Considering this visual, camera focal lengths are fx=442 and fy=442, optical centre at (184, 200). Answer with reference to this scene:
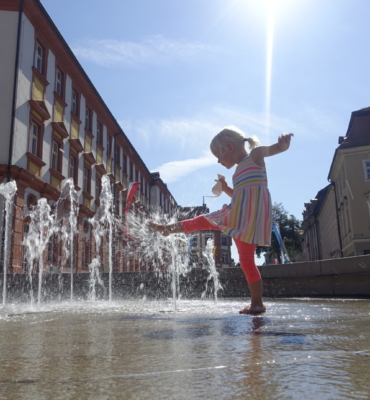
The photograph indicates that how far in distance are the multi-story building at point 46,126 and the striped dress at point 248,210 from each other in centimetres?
1248

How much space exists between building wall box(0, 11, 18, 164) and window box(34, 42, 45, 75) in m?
1.37

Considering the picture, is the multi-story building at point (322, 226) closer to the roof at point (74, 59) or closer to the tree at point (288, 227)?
the tree at point (288, 227)

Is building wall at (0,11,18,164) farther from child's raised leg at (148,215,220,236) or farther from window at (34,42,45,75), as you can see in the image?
child's raised leg at (148,215,220,236)

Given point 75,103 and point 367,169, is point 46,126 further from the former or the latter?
point 367,169

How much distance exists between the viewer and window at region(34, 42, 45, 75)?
1744 cm

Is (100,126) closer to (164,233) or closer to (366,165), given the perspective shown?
(366,165)

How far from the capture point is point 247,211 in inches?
141

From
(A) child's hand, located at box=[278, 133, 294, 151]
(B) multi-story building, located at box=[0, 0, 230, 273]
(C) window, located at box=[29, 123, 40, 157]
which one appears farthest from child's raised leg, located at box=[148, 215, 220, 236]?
(C) window, located at box=[29, 123, 40, 157]

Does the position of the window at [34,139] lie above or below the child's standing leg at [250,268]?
above

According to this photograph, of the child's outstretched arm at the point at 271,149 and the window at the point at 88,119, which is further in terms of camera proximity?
the window at the point at 88,119

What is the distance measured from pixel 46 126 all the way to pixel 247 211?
51.1 ft

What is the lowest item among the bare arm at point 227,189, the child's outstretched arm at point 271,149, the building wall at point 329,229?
the bare arm at point 227,189

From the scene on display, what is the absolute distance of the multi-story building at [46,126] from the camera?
1538 cm

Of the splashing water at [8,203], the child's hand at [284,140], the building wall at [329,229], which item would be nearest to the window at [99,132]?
the splashing water at [8,203]
